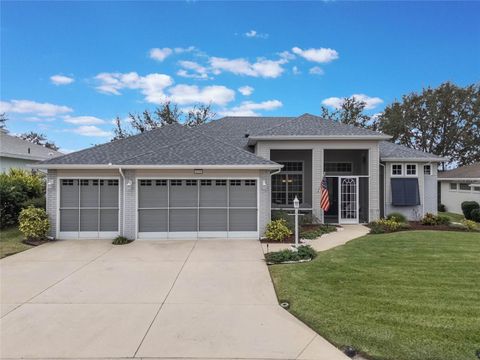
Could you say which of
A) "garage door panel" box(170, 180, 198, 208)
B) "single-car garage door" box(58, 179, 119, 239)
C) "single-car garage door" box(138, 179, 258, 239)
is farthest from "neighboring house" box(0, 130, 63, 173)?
"garage door panel" box(170, 180, 198, 208)

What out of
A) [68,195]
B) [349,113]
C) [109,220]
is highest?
[349,113]

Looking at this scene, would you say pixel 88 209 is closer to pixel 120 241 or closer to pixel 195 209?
pixel 120 241

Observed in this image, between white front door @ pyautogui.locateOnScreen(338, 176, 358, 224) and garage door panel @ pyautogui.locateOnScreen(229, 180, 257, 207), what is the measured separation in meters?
5.78

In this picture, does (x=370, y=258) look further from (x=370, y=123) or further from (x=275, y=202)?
(x=370, y=123)

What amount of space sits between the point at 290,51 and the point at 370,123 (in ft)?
74.6

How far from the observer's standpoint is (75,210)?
39.9ft

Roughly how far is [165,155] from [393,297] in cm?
925

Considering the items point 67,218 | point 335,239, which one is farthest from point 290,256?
point 67,218

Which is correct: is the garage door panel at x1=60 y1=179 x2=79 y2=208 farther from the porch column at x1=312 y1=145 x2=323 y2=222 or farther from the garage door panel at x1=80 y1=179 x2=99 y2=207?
the porch column at x1=312 y1=145 x2=323 y2=222

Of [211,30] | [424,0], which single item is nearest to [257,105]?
[211,30]

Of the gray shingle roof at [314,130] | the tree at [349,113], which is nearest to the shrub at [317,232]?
the gray shingle roof at [314,130]

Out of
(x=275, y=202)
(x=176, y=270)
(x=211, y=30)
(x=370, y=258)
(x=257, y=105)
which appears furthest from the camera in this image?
(x=257, y=105)

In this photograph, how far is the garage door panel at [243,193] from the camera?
12234 millimetres

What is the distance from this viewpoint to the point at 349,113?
36531 millimetres
